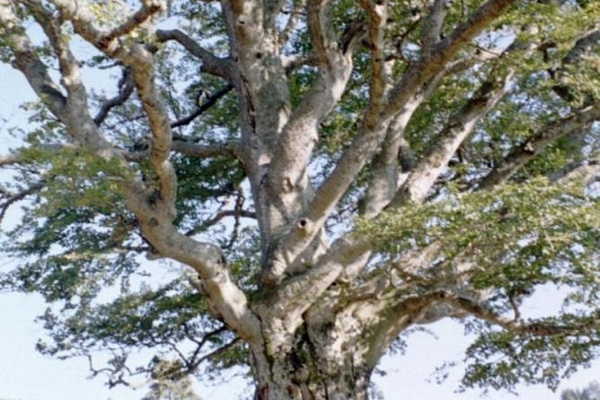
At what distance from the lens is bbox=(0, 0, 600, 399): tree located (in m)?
4.35

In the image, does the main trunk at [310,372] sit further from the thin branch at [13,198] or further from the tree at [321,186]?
the thin branch at [13,198]

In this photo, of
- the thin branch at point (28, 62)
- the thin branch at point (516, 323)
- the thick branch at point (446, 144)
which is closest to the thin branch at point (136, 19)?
the thin branch at point (28, 62)

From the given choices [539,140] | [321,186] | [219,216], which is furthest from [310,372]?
[219,216]

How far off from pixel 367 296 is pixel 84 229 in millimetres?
3479

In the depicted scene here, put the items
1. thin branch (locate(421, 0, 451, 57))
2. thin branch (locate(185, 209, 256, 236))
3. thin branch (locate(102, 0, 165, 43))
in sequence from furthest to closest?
thin branch (locate(185, 209, 256, 236)), thin branch (locate(421, 0, 451, 57)), thin branch (locate(102, 0, 165, 43))

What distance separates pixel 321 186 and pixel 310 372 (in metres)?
1.45

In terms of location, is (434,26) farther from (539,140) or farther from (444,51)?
(539,140)

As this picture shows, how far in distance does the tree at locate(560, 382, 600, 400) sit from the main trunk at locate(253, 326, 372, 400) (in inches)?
345

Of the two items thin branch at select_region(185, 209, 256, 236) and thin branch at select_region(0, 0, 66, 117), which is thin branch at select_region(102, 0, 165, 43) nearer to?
thin branch at select_region(0, 0, 66, 117)

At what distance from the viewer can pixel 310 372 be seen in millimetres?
5004

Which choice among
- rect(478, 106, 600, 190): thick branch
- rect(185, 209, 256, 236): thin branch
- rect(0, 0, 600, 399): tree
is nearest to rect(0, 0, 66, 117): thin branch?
rect(0, 0, 600, 399): tree

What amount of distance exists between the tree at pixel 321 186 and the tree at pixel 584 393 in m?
7.53

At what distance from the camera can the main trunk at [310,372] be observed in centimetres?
496

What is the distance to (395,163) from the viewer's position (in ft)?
19.8
